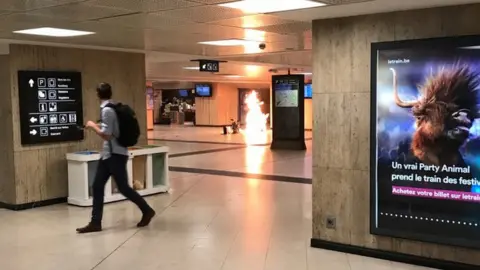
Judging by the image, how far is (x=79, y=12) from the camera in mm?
4770

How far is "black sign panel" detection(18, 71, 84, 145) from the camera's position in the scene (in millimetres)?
7355

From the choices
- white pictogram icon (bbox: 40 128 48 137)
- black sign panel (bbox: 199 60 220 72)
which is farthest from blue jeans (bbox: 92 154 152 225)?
black sign panel (bbox: 199 60 220 72)

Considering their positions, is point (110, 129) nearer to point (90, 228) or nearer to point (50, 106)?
point (90, 228)

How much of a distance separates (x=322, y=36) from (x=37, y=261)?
3.36 meters

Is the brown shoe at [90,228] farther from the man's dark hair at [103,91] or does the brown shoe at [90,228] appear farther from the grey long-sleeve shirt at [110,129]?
the man's dark hair at [103,91]

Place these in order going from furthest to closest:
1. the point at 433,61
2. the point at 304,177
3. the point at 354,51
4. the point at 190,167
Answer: the point at 190,167 < the point at 304,177 < the point at 354,51 < the point at 433,61

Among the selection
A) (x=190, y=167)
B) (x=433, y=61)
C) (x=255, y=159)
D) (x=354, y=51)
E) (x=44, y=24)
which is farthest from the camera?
(x=255, y=159)

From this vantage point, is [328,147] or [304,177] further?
[304,177]

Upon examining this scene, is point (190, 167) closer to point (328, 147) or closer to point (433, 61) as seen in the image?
point (328, 147)

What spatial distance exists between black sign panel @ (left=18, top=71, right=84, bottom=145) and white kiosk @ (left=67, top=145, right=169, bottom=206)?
0.42 meters

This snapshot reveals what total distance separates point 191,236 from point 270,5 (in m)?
2.62

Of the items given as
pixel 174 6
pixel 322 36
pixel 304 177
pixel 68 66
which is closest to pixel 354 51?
pixel 322 36

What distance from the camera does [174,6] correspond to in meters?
4.50

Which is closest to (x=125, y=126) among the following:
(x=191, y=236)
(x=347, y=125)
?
(x=191, y=236)
